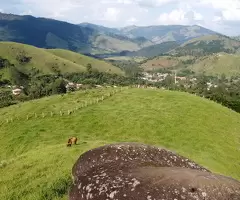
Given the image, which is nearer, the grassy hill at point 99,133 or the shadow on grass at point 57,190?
the shadow on grass at point 57,190

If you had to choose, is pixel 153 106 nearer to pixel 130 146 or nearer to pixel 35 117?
pixel 35 117

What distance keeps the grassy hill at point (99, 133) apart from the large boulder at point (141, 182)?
31.7 feet

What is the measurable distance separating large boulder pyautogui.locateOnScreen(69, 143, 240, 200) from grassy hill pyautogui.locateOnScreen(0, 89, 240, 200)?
9.67 metres

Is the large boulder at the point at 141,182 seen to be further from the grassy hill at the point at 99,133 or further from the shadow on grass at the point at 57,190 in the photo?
Answer: the grassy hill at the point at 99,133

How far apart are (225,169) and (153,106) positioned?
99.2 feet

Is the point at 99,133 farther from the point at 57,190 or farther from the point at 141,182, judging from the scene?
the point at 141,182

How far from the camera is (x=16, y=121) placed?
64.9 m

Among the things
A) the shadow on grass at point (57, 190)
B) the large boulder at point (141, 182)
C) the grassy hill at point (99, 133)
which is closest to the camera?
the large boulder at point (141, 182)

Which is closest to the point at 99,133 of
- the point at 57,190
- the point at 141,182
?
the point at 57,190

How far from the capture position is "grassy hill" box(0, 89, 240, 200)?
27969mm

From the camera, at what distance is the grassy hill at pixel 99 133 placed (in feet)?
91.8

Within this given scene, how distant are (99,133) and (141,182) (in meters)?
43.3

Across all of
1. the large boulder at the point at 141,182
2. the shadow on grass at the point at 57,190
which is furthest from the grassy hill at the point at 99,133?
the large boulder at the point at 141,182

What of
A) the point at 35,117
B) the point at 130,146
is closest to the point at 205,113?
the point at 35,117
